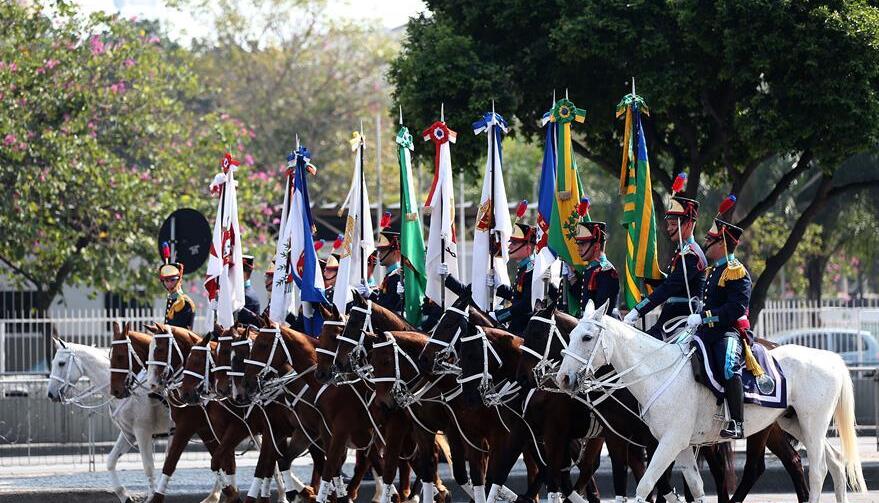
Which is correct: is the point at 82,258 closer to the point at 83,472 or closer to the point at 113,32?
the point at 113,32

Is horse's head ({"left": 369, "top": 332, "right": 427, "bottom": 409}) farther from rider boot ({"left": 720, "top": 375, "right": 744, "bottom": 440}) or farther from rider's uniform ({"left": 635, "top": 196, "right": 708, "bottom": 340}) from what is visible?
rider boot ({"left": 720, "top": 375, "right": 744, "bottom": 440})

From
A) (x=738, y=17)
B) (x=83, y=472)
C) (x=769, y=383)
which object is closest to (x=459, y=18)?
(x=738, y=17)

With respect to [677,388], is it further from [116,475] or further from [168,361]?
[116,475]

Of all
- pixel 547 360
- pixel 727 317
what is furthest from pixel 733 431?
pixel 547 360

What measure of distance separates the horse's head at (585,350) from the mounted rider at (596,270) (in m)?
1.51

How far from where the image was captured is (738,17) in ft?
63.3

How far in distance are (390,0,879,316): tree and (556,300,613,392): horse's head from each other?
7.56 metres

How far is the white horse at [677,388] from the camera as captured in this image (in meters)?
12.6

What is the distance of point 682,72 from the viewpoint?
20.0 metres

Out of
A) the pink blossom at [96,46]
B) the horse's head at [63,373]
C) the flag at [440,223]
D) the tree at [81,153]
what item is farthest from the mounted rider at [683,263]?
the pink blossom at [96,46]

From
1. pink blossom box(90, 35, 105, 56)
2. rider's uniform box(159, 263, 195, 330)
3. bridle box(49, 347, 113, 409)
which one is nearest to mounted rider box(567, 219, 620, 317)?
rider's uniform box(159, 263, 195, 330)

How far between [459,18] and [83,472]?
27.7ft

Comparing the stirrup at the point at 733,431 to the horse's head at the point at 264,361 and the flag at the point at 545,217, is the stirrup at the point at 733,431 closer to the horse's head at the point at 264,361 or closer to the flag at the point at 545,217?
the flag at the point at 545,217

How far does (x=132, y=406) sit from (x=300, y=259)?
8.52 feet
